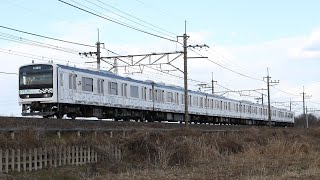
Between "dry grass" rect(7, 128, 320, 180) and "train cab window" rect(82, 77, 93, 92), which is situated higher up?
"train cab window" rect(82, 77, 93, 92)

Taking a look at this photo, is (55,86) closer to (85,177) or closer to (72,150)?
(72,150)

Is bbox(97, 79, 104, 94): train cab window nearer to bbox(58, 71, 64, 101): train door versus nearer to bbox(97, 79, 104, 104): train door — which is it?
bbox(97, 79, 104, 104): train door

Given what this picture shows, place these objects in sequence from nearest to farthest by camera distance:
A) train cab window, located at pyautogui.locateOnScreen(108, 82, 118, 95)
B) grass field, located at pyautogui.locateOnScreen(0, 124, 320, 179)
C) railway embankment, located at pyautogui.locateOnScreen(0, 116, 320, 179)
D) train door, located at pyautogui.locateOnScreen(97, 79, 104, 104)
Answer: grass field, located at pyautogui.locateOnScreen(0, 124, 320, 179), railway embankment, located at pyautogui.locateOnScreen(0, 116, 320, 179), train door, located at pyautogui.locateOnScreen(97, 79, 104, 104), train cab window, located at pyautogui.locateOnScreen(108, 82, 118, 95)

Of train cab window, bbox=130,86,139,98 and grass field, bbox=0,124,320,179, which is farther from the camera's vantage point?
train cab window, bbox=130,86,139,98

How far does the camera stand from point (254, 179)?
11383mm

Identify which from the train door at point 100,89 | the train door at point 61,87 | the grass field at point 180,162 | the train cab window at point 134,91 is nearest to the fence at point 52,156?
the grass field at point 180,162

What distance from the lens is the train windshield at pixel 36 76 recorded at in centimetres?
2431

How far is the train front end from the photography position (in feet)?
78.7

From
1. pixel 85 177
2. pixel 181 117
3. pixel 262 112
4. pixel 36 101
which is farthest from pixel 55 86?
pixel 262 112

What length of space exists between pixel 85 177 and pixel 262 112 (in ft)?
190

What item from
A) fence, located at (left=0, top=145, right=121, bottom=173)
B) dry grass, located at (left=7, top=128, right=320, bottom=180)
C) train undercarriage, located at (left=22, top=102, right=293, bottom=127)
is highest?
train undercarriage, located at (left=22, top=102, right=293, bottom=127)

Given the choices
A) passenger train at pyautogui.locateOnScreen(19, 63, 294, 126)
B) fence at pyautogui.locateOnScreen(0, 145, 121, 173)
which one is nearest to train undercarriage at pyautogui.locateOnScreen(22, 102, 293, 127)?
passenger train at pyautogui.locateOnScreen(19, 63, 294, 126)

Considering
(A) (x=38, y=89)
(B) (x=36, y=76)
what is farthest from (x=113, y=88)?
(A) (x=38, y=89)

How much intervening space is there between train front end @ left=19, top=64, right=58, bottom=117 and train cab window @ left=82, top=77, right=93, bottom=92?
2.73 metres
